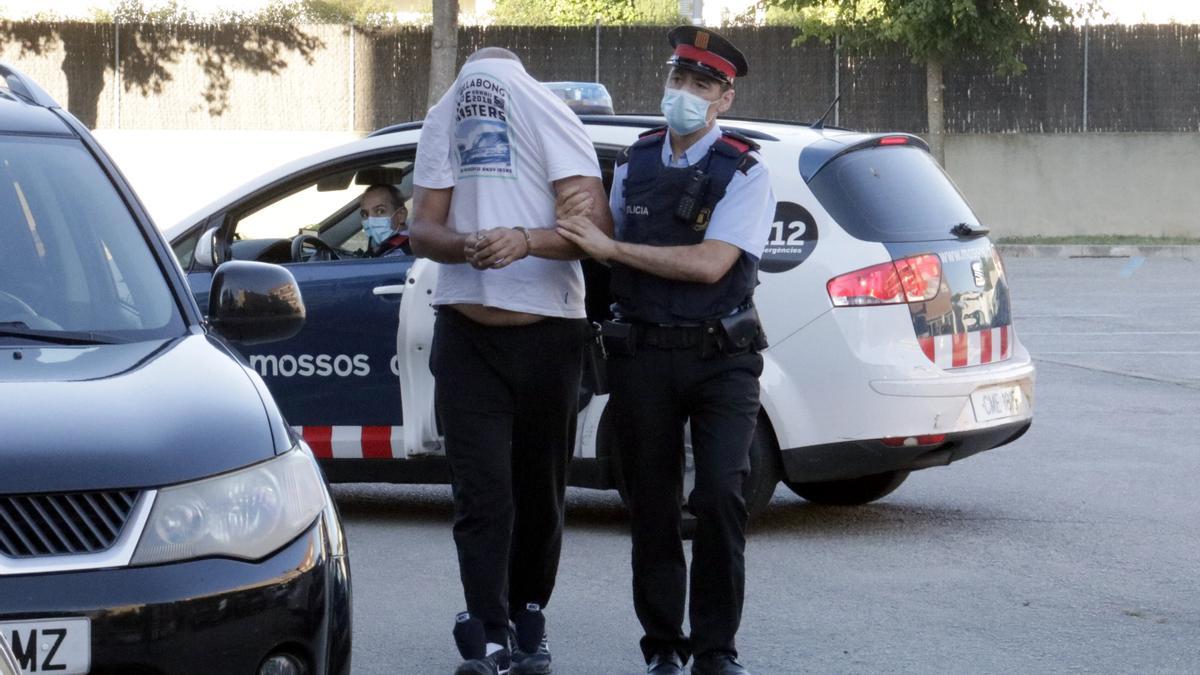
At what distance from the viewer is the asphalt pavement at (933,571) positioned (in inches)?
212

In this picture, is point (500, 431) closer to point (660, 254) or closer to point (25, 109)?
point (660, 254)

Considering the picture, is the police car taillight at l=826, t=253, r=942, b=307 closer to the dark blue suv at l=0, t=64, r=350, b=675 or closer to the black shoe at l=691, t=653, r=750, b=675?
the black shoe at l=691, t=653, r=750, b=675

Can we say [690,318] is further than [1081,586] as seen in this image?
No

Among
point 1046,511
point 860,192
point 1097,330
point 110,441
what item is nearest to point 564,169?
point 110,441

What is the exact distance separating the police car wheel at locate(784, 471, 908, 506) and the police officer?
9.04ft

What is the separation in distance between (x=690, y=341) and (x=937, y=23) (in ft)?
A: 73.2

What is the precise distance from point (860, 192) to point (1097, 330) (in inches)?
359

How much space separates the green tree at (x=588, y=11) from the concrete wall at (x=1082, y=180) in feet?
57.7

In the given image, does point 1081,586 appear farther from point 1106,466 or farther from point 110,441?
point 110,441

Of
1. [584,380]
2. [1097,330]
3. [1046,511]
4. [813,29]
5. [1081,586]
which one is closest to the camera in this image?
[1081,586]

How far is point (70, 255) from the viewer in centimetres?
427

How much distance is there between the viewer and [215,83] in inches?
1103

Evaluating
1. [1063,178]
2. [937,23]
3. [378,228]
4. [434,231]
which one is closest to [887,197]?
[378,228]

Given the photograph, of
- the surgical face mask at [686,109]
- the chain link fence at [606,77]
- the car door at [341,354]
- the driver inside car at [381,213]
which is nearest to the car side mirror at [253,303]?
the surgical face mask at [686,109]
